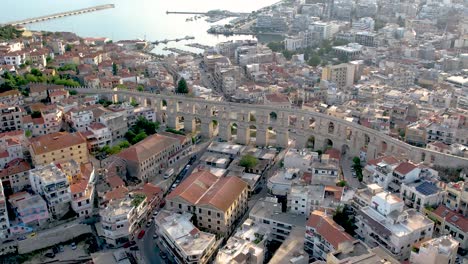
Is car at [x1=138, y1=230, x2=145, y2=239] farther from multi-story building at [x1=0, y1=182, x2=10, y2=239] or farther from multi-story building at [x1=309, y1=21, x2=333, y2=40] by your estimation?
multi-story building at [x1=309, y1=21, x2=333, y2=40]

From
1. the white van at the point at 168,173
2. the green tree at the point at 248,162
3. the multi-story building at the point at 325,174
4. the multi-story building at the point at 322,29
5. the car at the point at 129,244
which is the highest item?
the multi-story building at the point at 322,29

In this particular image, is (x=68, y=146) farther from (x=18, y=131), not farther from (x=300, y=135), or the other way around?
(x=300, y=135)

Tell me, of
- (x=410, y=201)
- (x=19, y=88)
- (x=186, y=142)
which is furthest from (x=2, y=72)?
(x=410, y=201)

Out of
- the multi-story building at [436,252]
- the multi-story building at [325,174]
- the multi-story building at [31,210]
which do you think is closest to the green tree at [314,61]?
the multi-story building at [325,174]

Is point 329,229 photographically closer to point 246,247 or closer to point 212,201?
point 246,247

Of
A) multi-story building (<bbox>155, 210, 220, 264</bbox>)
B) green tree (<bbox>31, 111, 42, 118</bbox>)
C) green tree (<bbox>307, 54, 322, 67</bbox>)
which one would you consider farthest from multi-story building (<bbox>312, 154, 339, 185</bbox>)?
green tree (<bbox>307, 54, 322, 67</bbox>)

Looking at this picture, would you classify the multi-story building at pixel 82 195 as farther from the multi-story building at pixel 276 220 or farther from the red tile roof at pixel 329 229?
the red tile roof at pixel 329 229

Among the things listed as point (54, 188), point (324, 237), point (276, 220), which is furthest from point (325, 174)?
point (54, 188)
